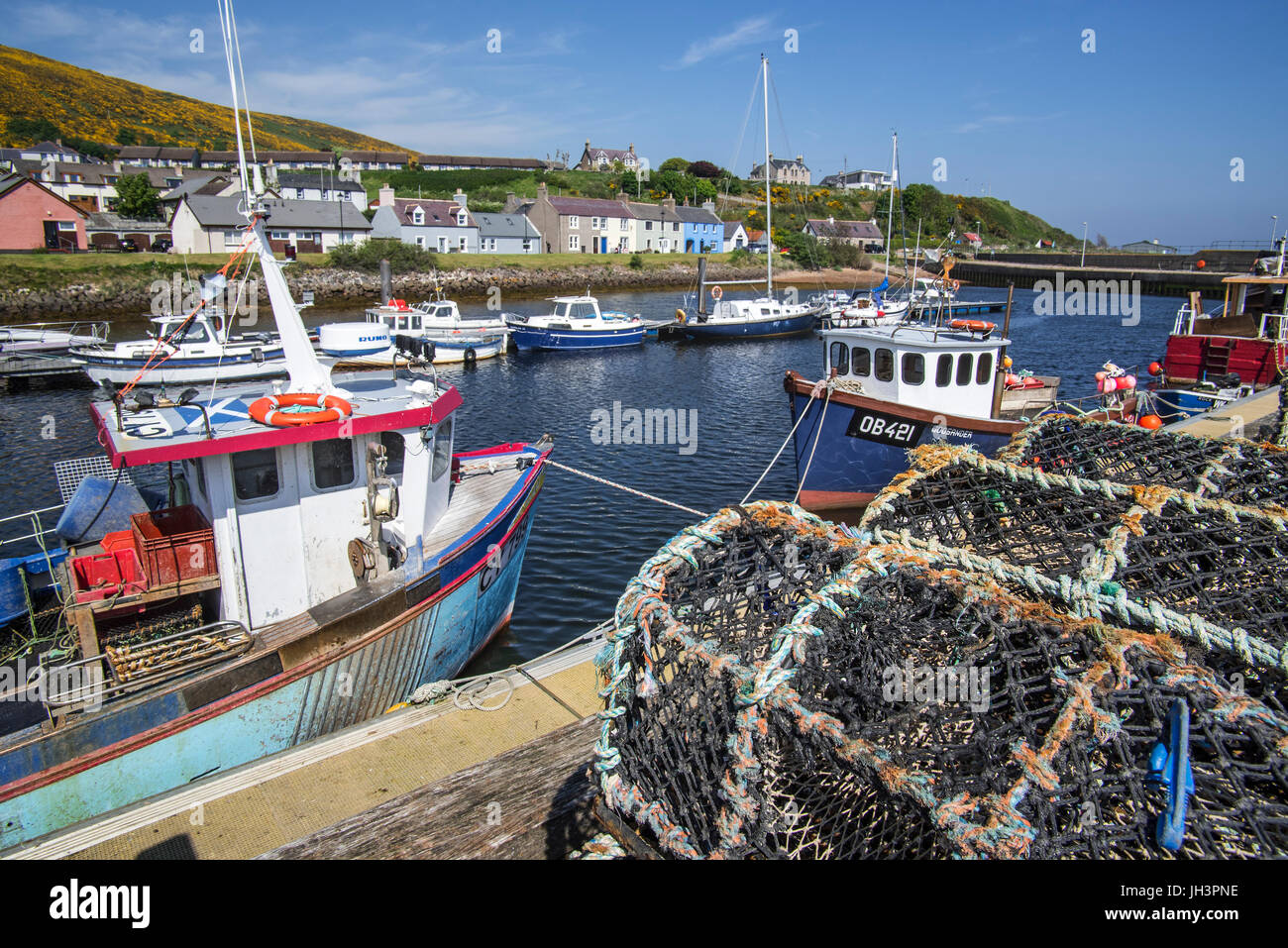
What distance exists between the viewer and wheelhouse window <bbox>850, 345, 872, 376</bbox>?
15516mm

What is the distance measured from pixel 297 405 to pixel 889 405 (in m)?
10.5

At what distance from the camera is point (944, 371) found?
1484cm

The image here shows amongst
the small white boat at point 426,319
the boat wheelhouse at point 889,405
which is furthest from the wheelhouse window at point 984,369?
the small white boat at point 426,319

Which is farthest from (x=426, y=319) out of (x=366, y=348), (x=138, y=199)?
(x=138, y=199)

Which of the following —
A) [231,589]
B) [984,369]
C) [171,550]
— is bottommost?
[231,589]

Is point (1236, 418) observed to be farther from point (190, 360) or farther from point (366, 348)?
point (190, 360)

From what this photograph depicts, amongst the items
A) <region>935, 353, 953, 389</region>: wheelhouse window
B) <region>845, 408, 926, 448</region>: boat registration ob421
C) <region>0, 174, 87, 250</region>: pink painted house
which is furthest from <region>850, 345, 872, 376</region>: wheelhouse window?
<region>0, 174, 87, 250</region>: pink painted house

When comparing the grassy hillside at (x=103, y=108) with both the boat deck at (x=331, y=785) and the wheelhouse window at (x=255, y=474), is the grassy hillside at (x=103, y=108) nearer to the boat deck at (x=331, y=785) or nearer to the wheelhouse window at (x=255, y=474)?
the wheelhouse window at (x=255, y=474)

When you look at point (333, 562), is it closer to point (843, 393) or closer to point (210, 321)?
point (843, 393)

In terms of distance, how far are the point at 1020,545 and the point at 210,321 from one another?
30936 mm

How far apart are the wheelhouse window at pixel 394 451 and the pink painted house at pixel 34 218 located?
60.8 m

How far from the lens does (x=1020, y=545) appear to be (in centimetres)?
486

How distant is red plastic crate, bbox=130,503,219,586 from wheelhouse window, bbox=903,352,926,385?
12.3 meters
